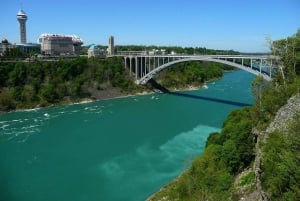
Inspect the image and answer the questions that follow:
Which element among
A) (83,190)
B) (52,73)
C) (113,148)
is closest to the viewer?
(83,190)

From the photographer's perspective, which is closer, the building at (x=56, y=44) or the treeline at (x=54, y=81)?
the treeline at (x=54, y=81)

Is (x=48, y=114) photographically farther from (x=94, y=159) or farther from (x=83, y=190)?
(x=83, y=190)

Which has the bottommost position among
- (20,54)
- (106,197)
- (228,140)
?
(106,197)

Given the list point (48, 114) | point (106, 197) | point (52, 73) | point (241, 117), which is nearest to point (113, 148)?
point (106, 197)

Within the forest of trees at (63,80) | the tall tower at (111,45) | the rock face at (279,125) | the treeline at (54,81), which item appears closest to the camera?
the rock face at (279,125)

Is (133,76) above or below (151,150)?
above

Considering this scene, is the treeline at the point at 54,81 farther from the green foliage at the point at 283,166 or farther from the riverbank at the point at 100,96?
the green foliage at the point at 283,166

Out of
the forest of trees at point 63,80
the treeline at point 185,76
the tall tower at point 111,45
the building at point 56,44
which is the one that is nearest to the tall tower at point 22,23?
the building at point 56,44

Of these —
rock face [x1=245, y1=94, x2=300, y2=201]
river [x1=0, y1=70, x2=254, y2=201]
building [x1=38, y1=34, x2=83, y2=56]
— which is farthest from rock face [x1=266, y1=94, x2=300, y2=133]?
building [x1=38, y1=34, x2=83, y2=56]
